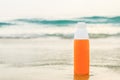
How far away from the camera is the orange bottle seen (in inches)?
105

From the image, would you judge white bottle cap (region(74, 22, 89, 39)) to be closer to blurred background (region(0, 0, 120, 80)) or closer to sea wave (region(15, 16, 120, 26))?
blurred background (region(0, 0, 120, 80))

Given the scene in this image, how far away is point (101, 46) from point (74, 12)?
1.36m

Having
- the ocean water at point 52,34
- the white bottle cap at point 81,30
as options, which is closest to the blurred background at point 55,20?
the ocean water at point 52,34

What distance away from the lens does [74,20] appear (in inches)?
279

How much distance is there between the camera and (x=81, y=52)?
105 inches

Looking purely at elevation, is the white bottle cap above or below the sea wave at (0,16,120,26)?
below

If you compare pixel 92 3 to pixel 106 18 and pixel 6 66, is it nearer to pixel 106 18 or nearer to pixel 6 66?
pixel 106 18

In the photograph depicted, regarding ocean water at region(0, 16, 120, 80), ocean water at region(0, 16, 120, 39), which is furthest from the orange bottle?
ocean water at region(0, 16, 120, 39)

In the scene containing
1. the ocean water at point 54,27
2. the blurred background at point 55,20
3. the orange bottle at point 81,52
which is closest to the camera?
the orange bottle at point 81,52

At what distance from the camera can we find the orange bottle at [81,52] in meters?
2.67

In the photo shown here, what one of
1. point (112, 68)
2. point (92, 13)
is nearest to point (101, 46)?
point (92, 13)

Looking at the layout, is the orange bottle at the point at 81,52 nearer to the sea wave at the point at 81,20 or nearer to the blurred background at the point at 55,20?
the blurred background at the point at 55,20

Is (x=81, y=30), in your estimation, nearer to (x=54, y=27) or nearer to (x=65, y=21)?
(x=65, y=21)

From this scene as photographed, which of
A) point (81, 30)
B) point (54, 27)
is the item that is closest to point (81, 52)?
point (81, 30)
